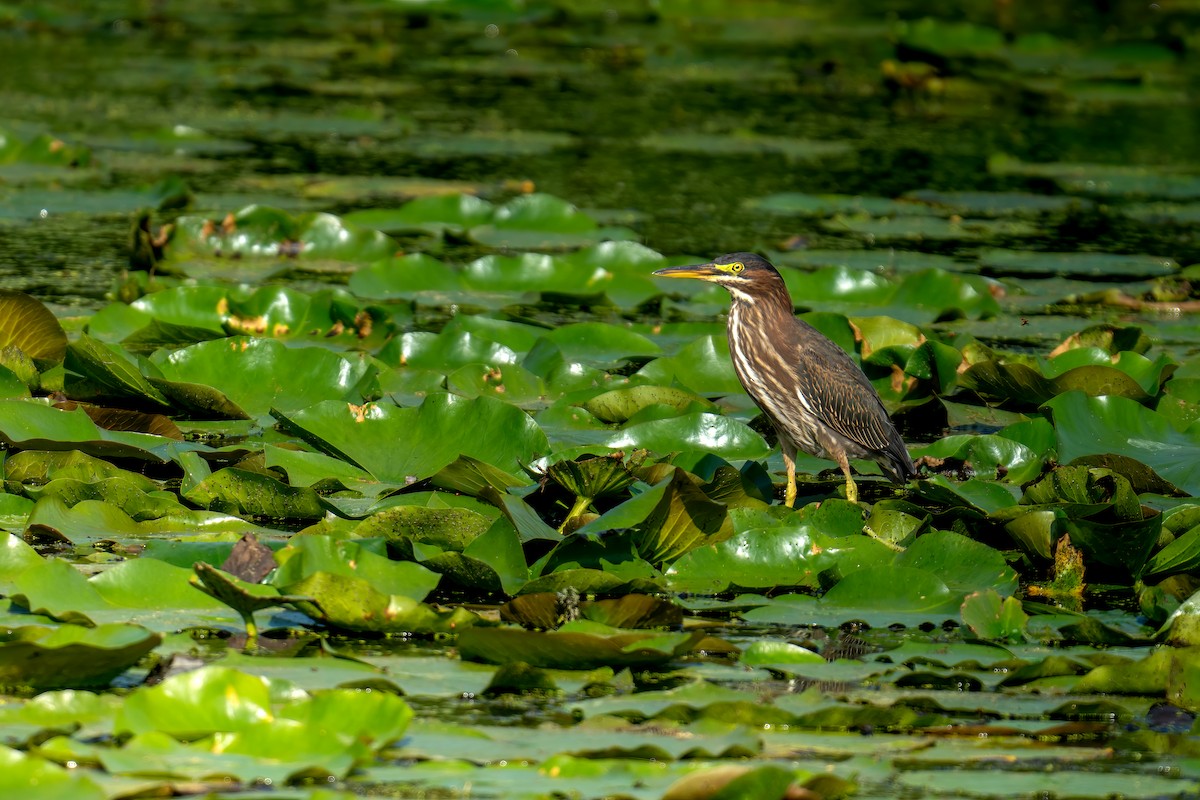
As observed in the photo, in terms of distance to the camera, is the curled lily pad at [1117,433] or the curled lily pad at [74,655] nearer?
the curled lily pad at [74,655]

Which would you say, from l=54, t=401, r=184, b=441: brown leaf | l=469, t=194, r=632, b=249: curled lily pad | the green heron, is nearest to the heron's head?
the green heron

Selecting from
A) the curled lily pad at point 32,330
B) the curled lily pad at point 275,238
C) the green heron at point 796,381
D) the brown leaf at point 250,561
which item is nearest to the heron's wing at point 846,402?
the green heron at point 796,381

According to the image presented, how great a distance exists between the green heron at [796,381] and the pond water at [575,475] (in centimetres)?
17

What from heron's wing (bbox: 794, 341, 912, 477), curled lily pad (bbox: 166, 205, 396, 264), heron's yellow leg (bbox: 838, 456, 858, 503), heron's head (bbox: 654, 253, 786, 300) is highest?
heron's head (bbox: 654, 253, 786, 300)

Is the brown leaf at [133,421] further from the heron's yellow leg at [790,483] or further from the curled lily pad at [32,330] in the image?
the heron's yellow leg at [790,483]

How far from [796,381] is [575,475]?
1486mm

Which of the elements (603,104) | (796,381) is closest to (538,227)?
(796,381)

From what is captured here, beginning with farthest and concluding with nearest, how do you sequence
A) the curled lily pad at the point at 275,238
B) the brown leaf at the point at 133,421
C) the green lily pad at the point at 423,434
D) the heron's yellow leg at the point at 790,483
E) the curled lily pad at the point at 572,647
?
the curled lily pad at the point at 275,238
the heron's yellow leg at the point at 790,483
the brown leaf at the point at 133,421
the green lily pad at the point at 423,434
the curled lily pad at the point at 572,647

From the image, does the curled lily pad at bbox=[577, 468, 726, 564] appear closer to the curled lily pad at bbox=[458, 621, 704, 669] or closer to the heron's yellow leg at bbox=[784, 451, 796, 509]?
the curled lily pad at bbox=[458, 621, 704, 669]

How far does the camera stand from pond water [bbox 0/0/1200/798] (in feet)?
10.2

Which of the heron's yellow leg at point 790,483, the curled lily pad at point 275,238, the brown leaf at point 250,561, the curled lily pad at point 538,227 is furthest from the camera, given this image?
the curled lily pad at point 538,227

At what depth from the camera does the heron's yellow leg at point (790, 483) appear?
207 inches

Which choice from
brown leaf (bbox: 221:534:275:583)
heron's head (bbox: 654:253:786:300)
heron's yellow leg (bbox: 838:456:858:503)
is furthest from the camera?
heron's head (bbox: 654:253:786:300)

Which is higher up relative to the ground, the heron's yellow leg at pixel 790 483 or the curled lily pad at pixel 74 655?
the curled lily pad at pixel 74 655
